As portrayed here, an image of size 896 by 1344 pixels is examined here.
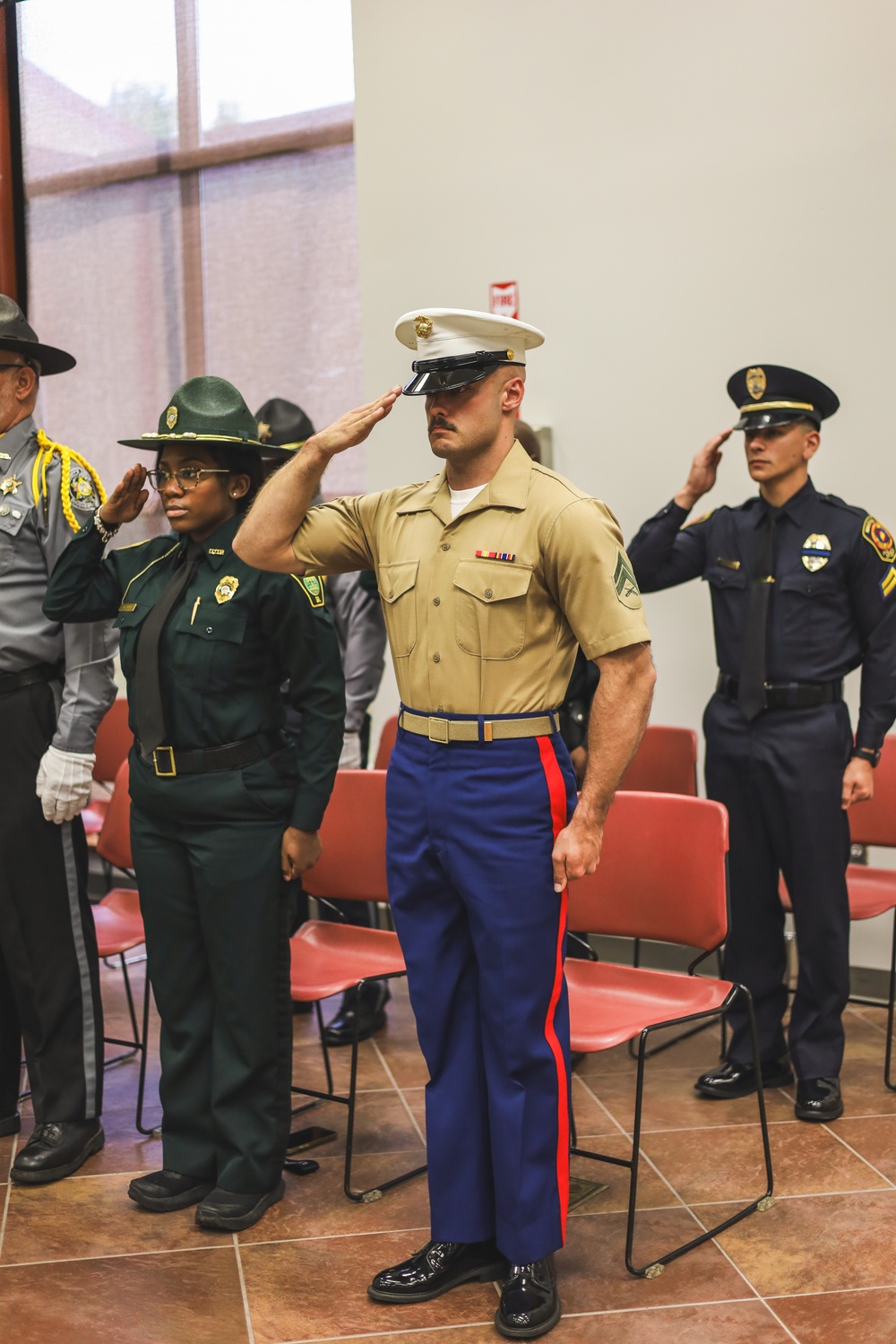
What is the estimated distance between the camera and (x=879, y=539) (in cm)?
348

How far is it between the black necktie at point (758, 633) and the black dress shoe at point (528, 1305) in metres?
1.55

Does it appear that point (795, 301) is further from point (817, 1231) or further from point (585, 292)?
point (817, 1231)

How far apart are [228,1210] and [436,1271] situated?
1.75 feet

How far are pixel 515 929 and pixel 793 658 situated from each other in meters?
1.40

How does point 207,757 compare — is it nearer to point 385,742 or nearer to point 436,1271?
point 436,1271

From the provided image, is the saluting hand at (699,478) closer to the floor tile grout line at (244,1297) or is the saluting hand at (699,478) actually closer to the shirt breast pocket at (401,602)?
the shirt breast pocket at (401,602)

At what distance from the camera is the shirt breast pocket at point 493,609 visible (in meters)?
2.38

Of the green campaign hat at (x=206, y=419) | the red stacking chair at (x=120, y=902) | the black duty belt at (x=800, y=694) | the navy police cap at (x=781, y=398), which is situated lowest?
the red stacking chair at (x=120, y=902)

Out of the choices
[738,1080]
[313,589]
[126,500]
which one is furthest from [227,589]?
[738,1080]

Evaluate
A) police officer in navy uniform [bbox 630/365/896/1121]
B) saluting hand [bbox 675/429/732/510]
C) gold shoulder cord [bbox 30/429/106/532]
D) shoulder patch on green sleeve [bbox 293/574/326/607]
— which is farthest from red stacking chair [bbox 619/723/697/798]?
gold shoulder cord [bbox 30/429/106/532]

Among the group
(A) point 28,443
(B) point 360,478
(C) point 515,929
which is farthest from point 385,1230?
(B) point 360,478

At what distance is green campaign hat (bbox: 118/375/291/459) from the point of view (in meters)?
2.82

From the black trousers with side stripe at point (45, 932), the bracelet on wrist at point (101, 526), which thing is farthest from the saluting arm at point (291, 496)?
the black trousers with side stripe at point (45, 932)

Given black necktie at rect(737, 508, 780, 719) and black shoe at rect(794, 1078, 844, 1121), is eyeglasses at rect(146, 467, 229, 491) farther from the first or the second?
black shoe at rect(794, 1078, 844, 1121)
